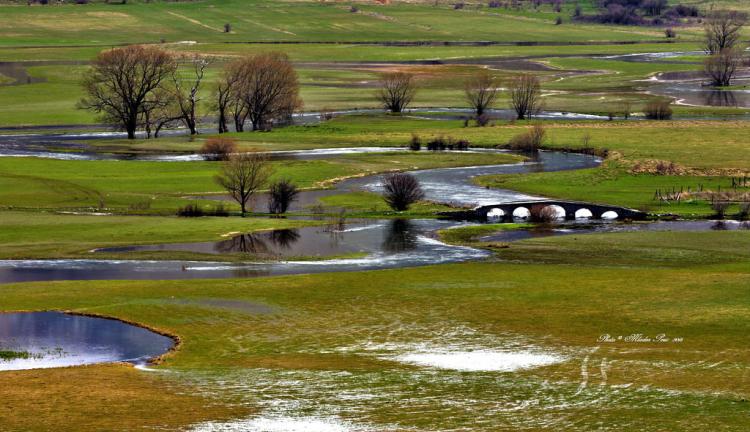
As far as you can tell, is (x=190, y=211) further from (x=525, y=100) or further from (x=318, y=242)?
(x=525, y=100)

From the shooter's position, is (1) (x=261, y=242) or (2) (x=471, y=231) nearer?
(1) (x=261, y=242)

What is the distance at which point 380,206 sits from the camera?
7356 cm

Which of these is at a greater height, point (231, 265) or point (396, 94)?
point (396, 94)

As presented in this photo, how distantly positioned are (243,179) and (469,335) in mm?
34839

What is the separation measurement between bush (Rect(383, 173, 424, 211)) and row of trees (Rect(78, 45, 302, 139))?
40930 millimetres

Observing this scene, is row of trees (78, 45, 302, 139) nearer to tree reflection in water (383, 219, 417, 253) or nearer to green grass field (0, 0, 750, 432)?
green grass field (0, 0, 750, 432)

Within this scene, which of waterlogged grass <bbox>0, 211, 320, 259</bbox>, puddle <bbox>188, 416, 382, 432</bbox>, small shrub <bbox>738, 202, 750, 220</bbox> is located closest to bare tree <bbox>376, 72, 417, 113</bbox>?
waterlogged grass <bbox>0, 211, 320, 259</bbox>

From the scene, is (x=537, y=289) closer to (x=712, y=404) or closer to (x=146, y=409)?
(x=712, y=404)

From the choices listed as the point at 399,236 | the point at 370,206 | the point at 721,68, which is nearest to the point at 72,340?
the point at 399,236

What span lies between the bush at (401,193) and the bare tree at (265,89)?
42721 millimetres

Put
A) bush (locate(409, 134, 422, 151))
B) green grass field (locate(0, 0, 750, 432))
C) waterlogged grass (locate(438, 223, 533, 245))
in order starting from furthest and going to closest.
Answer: bush (locate(409, 134, 422, 151)) → waterlogged grass (locate(438, 223, 533, 245)) → green grass field (locate(0, 0, 750, 432))

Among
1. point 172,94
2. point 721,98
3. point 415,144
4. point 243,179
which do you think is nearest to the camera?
point 243,179

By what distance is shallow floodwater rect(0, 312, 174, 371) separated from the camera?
38.8 meters

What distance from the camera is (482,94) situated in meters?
126
